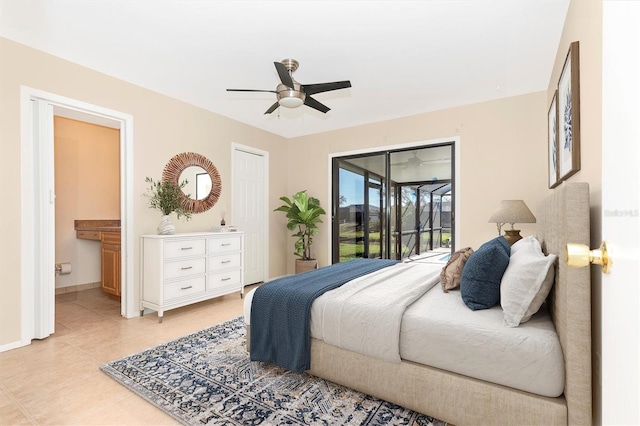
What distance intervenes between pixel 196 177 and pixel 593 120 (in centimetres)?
404

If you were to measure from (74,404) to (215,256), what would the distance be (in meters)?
2.14

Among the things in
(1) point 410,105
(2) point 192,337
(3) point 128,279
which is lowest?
(2) point 192,337

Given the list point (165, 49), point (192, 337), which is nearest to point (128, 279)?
point (192, 337)

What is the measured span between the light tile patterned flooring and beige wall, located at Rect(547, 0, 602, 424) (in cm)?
217

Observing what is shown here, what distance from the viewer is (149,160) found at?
3693 mm

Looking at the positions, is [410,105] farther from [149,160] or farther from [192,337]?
[192,337]

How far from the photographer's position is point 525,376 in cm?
143

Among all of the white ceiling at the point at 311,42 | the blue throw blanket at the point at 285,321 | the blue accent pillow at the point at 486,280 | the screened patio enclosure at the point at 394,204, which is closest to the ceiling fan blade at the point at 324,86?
the white ceiling at the point at 311,42

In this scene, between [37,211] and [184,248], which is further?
[184,248]

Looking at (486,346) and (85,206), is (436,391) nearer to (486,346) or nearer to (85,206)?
(486,346)

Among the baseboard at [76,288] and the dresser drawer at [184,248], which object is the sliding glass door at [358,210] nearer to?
the dresser drawer at [184,248]

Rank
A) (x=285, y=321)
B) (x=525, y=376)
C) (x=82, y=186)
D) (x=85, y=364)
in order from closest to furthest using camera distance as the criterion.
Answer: (x=525, y=376) < (x=285, y=321) < (x=85, y=364) < (x=82, y=186)

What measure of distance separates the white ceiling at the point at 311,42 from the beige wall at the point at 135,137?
6.1 inches

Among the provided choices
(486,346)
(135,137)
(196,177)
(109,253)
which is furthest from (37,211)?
(486,346)
